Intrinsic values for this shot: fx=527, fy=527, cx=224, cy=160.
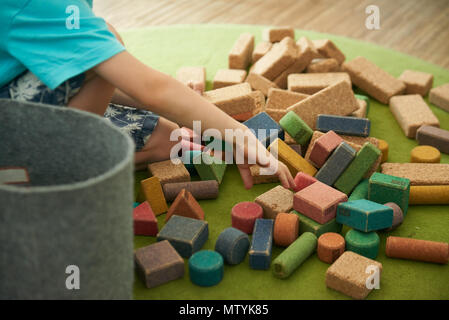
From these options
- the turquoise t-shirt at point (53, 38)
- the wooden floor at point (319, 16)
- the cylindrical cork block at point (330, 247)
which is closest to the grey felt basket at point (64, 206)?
the turquoise t-shirt at point (53, 38)

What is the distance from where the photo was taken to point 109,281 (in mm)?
1033

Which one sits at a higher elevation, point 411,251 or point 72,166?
point 72,166

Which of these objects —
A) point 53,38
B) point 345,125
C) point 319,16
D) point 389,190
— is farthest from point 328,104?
point 319,16

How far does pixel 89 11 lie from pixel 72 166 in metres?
0.42

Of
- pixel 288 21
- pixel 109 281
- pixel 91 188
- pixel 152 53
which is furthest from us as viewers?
pixel 288 21

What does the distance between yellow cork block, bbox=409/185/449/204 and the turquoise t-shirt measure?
1001 mm

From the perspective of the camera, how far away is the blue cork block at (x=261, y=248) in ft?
4.53

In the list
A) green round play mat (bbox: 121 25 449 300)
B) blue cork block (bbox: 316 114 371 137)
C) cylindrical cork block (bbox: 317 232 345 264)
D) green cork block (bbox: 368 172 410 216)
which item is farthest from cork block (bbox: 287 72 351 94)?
cylindrical cork block (bbox: 317 232 345 264)

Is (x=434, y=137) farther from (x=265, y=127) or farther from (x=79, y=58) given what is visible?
(x=79, y=58)

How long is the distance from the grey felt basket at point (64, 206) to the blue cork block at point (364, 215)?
650 millimetres

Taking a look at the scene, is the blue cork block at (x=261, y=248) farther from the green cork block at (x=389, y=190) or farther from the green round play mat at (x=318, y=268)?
the green cork block at (x=389, y=190)
